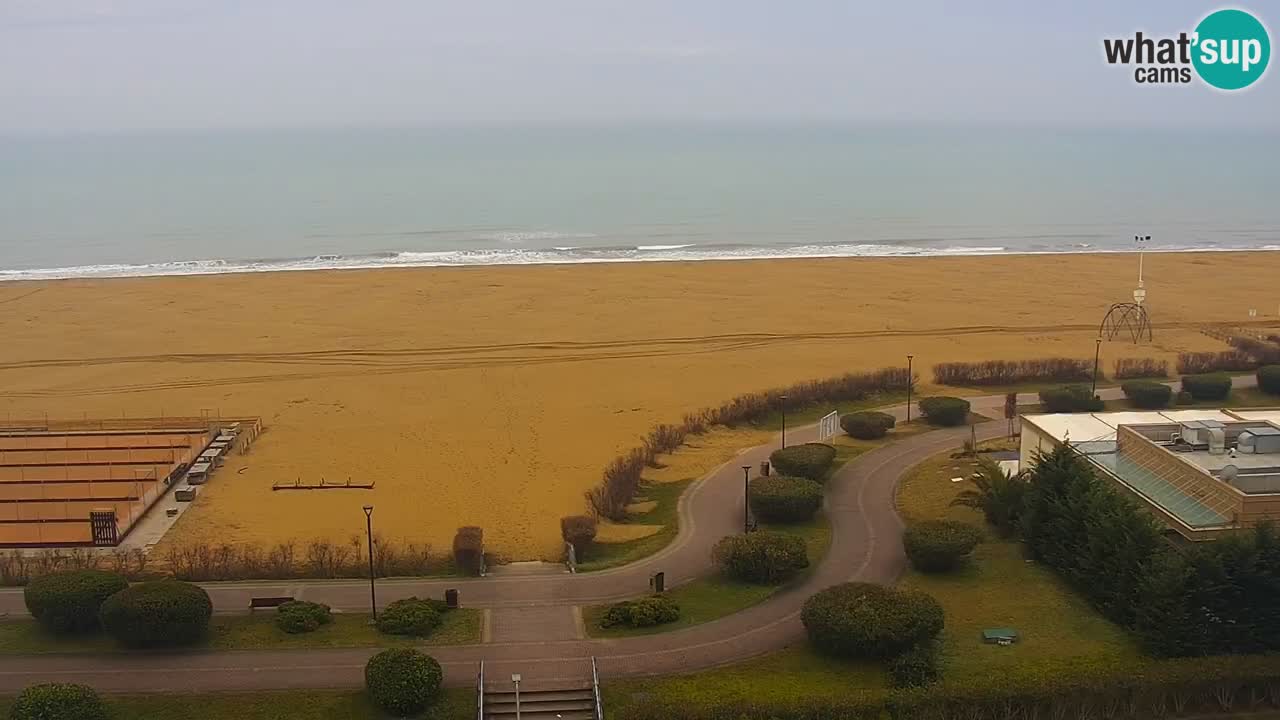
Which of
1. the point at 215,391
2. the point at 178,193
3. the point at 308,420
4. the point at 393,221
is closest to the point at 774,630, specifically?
the point at 308,420

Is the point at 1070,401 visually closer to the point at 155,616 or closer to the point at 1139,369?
the point at 1139,369

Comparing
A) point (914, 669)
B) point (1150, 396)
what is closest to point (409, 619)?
point (914, 669)

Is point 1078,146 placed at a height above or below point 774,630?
above

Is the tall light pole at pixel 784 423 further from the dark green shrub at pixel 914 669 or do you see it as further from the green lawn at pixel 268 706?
the green lawn at pixel 268 706

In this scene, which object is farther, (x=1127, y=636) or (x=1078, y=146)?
(x=1078, y=146)

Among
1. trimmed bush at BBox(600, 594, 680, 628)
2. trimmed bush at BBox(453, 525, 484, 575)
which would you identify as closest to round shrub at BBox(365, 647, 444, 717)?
trimmed bush at BBox(600, 594, 680, 628)

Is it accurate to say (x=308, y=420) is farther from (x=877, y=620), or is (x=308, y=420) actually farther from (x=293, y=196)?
(x=293, y=196)
